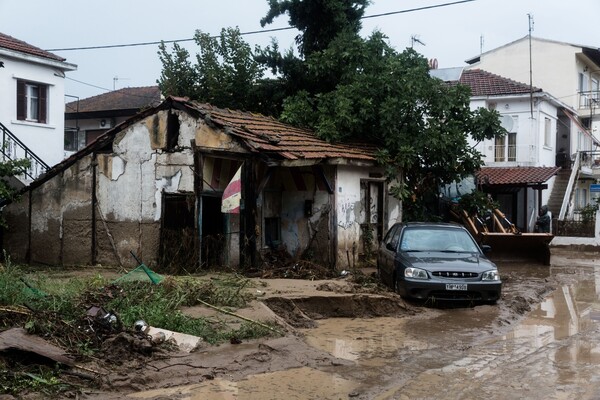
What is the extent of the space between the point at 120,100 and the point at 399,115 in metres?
23.9

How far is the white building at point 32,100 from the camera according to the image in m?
23.4

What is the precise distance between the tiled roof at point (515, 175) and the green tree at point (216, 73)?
10604 mm

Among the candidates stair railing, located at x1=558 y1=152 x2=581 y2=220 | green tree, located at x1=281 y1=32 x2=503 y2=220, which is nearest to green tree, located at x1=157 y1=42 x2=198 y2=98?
green tree, located at x1=281 y1=32 x2=503 y2=220

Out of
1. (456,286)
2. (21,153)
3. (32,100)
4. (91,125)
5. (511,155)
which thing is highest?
(91,125)

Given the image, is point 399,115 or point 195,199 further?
point 399,115

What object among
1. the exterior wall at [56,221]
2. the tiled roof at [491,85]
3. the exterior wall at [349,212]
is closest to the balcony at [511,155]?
the tiled roof at [491,85]

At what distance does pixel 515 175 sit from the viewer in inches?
1198

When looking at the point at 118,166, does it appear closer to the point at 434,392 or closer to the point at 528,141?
the point at 434,392

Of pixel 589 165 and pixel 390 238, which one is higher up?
pixel 589 165

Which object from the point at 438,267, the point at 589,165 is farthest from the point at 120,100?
the point at 438,267

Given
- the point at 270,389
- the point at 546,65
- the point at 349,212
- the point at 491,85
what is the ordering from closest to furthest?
the point at 270,389
the point at 349,212
the point at 491,85
the point at 546,65

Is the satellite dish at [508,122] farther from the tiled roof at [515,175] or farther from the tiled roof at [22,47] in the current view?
the tiled roof at [22,47]

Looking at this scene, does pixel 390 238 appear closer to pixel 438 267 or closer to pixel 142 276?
pixel 438 267

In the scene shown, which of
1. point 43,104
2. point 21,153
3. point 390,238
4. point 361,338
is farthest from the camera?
point 43,104
